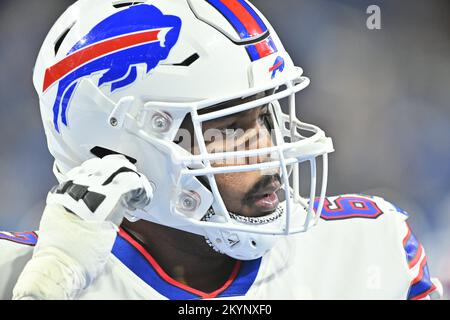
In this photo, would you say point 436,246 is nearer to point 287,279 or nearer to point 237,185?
point 287,279

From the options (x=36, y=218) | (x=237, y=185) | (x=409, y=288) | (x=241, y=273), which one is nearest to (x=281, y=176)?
(x=237, y=185)

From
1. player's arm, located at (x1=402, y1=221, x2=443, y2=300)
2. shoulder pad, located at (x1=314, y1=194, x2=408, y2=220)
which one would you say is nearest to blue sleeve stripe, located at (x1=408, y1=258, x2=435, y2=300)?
player's arm, located at (x1=402, y1=221, x2=443, y2=300)

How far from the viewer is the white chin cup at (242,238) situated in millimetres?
1352

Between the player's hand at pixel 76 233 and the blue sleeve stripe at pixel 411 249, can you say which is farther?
the blue sleeve stripe at pixel 411 249

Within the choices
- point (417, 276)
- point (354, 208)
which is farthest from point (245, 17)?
point (417, 276)

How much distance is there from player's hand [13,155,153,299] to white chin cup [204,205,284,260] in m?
0.24

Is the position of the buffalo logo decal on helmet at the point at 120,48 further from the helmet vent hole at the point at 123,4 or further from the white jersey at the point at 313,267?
the white jersey at the point at 313,267

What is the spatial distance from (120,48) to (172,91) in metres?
0.12

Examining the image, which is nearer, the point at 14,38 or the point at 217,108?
the point at 217,108

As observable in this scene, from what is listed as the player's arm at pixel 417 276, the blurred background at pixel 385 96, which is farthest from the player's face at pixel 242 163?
the blurred background at pixel 385 96

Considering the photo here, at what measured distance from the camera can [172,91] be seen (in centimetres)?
130

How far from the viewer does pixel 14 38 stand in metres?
1.88
